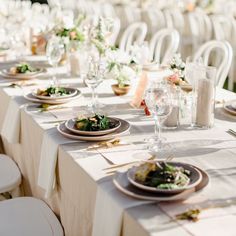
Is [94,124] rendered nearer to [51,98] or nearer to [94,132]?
[94,132]

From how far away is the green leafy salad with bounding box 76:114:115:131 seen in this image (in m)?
1.94

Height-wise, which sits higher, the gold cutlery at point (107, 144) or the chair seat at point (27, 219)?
the gold cutlery at point (107, 144)

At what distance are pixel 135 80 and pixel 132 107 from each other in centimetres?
57

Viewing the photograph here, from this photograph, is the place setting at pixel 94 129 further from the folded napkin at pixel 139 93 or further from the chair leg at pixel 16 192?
the chair leg at pixel 16 192

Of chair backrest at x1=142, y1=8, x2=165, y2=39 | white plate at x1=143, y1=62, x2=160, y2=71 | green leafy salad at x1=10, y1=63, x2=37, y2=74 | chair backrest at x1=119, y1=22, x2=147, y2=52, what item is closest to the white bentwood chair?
chair backrest at x1=142, y1=8, x2=165, y2=39

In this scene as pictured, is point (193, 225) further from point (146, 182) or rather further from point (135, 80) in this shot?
point (135, 80)

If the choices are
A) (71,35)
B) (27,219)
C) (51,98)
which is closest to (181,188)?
(27,219)

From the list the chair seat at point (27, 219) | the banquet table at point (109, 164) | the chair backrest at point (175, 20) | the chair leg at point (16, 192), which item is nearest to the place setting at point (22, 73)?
the banquet table at point (109, 164)

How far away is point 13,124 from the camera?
8.10 ft

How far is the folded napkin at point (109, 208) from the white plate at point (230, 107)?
2.92 feet

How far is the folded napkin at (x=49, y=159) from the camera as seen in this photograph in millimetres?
1935

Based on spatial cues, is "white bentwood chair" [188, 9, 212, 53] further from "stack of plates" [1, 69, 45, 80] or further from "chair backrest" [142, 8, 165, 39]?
"stack of plates" [1, 69, 45, 80]

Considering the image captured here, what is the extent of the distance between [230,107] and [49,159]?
0.88m

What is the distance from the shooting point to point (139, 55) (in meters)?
3.23
